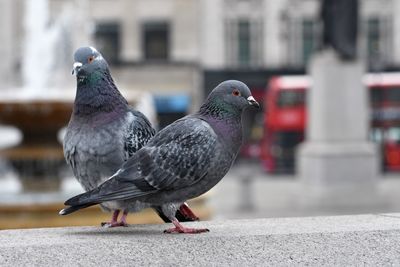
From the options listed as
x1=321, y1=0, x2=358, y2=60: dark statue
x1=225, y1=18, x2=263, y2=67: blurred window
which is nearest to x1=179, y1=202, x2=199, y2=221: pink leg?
x1=321, y1=0, x2=358, y2=60: dark statue

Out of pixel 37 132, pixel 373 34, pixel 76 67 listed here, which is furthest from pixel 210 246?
pixel 373 34

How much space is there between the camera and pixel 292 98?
102ft

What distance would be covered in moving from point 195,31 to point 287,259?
124ft

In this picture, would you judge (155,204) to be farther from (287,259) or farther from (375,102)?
(375,102)

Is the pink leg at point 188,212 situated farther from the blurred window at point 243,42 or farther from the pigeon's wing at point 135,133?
the blurred window at point 243,42

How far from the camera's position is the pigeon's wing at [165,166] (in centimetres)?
318

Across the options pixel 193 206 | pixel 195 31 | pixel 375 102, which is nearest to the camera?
pixel 193 206

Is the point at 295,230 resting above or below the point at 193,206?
above

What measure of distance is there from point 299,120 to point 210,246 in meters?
28.5

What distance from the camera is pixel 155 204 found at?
3.26m

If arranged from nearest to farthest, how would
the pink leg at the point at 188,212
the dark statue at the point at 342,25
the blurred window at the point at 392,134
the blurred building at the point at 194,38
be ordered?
1. the pink leg at the point at 188,212
2. the dark statue at the point at 342,25
3. the blurred window at the point at 392,134
4. the blurred building at the point at 194,38

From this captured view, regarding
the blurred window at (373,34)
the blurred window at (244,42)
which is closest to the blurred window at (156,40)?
the blurred window at (244,42)

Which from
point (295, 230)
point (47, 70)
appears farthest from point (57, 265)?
point (47, 70)

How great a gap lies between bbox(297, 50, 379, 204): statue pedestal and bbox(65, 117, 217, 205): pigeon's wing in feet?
44.9
